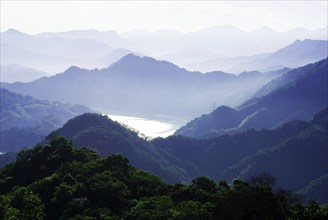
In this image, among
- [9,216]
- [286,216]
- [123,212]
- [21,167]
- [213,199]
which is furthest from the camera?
[21,167]

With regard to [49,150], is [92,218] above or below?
below

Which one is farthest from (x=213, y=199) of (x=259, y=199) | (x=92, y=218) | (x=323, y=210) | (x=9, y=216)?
(x=9, y=216)

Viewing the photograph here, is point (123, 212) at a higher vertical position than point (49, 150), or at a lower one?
lower

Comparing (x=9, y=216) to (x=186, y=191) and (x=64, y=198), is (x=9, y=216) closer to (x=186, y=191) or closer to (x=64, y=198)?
(x=64, y=198)

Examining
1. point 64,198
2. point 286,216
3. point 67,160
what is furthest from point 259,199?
point 67,160

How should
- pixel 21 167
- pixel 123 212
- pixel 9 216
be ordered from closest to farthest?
1. pixel 9 216
2. pixel 123 212
3. pixel 21 167

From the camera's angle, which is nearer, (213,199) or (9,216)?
(9,216)

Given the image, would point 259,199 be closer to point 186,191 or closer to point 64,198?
point 186,191
